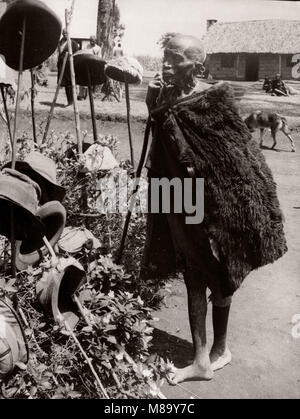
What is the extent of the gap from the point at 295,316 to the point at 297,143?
1001 centimetres

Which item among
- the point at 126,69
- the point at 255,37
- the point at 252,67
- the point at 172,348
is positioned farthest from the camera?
the point at 252,67

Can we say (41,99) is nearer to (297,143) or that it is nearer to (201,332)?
(297,143)

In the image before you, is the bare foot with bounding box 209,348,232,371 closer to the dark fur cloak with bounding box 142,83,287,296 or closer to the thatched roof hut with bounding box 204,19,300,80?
the dark fur cloak with bounding box 142,83,287,296

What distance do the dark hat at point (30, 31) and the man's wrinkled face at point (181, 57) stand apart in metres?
0.63

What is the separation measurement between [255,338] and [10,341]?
6.24 feet

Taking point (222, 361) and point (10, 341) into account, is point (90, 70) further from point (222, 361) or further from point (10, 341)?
point (10, 341)

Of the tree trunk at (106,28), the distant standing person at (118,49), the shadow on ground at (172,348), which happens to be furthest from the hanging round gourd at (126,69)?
the tree trunk at (106,28)

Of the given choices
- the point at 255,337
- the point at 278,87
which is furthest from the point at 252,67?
the point at 255,337

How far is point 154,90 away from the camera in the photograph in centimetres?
327

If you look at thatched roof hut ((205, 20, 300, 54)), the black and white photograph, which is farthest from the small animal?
thatched roof hut ((205, 20, 300, 54))

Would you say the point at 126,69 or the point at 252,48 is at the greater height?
the point at 126,69

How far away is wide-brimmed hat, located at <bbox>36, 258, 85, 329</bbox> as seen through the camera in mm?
2955

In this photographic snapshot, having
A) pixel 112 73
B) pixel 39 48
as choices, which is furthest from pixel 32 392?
pixel 112 73

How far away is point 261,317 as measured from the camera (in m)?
4.17
